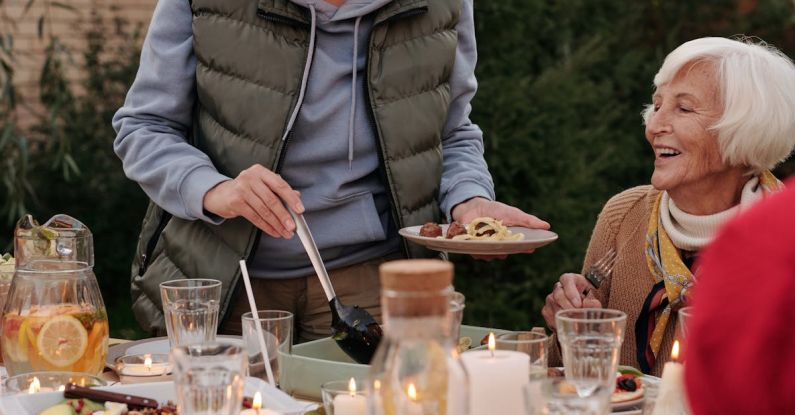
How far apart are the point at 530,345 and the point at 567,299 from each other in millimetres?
751

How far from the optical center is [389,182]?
2746mm

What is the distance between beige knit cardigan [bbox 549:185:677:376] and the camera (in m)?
2.72

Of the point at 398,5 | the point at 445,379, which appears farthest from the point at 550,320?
the point at 445,379

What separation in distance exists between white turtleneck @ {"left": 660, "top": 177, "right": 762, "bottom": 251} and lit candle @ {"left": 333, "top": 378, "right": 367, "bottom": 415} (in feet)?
4.30

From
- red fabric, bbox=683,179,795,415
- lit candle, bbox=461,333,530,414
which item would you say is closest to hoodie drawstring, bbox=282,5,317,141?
lit candle, bbox=461,333,530,414

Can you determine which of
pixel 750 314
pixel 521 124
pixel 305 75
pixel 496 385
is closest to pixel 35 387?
pixel 496 385

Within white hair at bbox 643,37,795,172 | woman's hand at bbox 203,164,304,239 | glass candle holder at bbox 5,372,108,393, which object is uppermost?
white hair at bbox 643,37,795,172

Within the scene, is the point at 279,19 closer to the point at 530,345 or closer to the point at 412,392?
the point at 530,345

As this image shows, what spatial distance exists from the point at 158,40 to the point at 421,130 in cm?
68

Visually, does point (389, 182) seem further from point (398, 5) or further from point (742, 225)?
point (742, 225)

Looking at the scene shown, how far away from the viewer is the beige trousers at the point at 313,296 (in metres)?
2.76

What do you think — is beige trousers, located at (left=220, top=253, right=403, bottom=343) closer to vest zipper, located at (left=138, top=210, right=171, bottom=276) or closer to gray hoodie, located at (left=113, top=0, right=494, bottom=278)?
gray hoodie, located at (left=113, top=0, right=494, bottom=278)

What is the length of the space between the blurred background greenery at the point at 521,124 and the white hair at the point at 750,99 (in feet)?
7.22

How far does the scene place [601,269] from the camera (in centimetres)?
290
